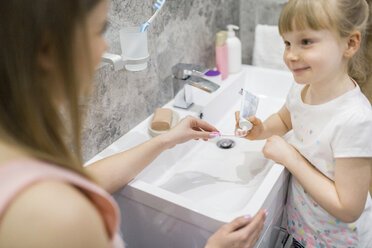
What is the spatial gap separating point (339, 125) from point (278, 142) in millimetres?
189

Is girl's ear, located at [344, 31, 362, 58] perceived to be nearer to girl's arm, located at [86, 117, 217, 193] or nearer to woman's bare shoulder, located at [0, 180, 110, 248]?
girl's arm, located at [86, 117, 217, 193]

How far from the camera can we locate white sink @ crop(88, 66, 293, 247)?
824 millimetres

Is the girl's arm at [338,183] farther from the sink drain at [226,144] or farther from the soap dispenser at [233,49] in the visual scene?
the soap dispenser at [233,49]

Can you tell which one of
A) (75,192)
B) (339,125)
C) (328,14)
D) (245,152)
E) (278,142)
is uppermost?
(328,14)

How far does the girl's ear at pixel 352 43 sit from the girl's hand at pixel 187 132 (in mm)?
405

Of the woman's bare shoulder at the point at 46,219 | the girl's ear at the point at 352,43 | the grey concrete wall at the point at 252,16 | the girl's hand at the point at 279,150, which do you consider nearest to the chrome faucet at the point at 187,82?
the girl's hand at the point at 279,150

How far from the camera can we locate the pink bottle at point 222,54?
1.39m

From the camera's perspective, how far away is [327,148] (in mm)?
873

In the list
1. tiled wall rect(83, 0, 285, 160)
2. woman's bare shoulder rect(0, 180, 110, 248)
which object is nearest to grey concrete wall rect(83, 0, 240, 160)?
tiled wall rect(83, 0, 285, 160)

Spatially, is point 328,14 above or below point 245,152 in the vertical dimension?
above

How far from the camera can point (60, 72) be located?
423mm

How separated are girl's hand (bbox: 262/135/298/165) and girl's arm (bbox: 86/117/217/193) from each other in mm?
174

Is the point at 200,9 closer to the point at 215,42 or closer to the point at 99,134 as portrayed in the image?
the point at 215,42

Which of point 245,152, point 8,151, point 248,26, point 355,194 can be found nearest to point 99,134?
point 245,152
